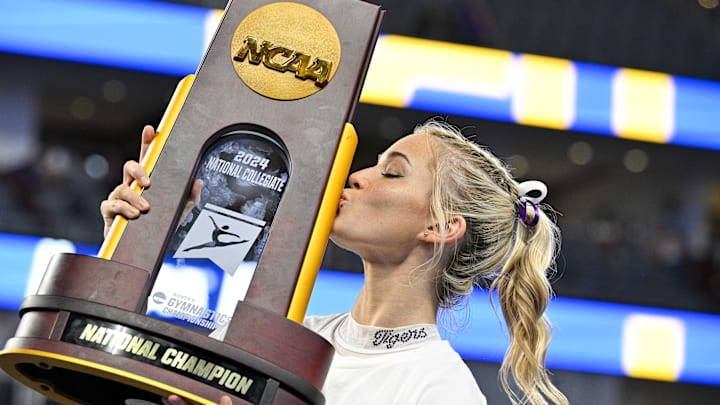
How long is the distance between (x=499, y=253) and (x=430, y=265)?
129mm

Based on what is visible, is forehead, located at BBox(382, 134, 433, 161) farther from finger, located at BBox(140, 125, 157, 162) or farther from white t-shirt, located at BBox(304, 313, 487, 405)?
finger, located at BBox(140, 125, 157, 162)

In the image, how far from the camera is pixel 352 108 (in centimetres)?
118

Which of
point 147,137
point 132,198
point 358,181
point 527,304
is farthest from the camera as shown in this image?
point 527,304

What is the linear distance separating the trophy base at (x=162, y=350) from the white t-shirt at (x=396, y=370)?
0.22 meters

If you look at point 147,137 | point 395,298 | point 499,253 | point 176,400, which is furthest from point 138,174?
point 499,253

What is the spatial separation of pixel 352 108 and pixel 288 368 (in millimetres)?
323

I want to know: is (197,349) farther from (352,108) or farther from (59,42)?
(59,42)

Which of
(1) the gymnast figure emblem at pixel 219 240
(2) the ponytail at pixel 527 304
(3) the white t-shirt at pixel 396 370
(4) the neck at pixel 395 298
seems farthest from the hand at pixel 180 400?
(2) the ponytail at pixel 527 304

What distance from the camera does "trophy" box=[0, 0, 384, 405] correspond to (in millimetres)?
1005

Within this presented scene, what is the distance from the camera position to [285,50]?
46.9 inches

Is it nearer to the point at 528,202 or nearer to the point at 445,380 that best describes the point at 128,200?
the point at 445,380

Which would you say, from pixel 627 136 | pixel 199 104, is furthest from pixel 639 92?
pixel 199 104

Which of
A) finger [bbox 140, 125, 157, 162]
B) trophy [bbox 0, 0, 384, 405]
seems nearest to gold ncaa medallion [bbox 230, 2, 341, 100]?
trophy [bbox 0, 0, 384, 405]

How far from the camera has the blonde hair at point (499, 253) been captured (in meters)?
1.42
